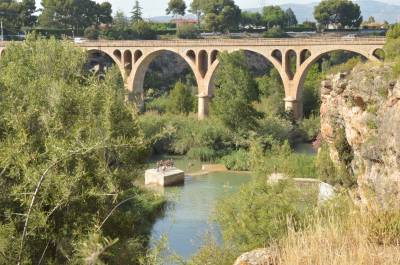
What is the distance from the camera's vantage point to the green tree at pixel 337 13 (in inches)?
2869

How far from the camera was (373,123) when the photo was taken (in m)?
14.0

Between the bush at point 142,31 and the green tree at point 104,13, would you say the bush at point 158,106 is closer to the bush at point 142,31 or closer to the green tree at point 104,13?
the bush at point 142,31

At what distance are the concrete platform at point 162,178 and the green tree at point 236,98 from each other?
7.11 m

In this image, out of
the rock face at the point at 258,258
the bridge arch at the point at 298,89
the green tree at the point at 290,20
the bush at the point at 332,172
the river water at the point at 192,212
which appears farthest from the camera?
the green tree at the point at 290,20

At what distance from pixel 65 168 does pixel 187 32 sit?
57.8 m

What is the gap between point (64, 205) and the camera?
1041 cm

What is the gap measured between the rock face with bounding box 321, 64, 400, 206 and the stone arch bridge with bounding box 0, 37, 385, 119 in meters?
19.1

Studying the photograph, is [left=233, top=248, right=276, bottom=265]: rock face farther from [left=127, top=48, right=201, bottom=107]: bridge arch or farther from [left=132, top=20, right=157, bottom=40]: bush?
[left=132, top=20, right=157, bottom=40]: bush

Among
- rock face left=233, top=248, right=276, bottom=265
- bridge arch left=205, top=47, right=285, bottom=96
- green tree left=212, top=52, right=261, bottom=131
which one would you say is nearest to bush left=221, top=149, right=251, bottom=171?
green tree left=212, top=52, right=261, bottom=131

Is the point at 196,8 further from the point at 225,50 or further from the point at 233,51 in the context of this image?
the point at 233,51

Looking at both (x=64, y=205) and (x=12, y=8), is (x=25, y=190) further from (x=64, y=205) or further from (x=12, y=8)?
(x=12, y=8)

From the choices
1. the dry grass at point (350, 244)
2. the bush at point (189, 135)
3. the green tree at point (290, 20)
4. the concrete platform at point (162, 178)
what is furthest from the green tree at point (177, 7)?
the dry grass at point (350, 244)

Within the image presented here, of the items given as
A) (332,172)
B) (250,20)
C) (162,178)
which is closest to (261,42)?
(162,178)

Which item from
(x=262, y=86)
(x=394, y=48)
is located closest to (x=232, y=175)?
(x=394, y=48)
